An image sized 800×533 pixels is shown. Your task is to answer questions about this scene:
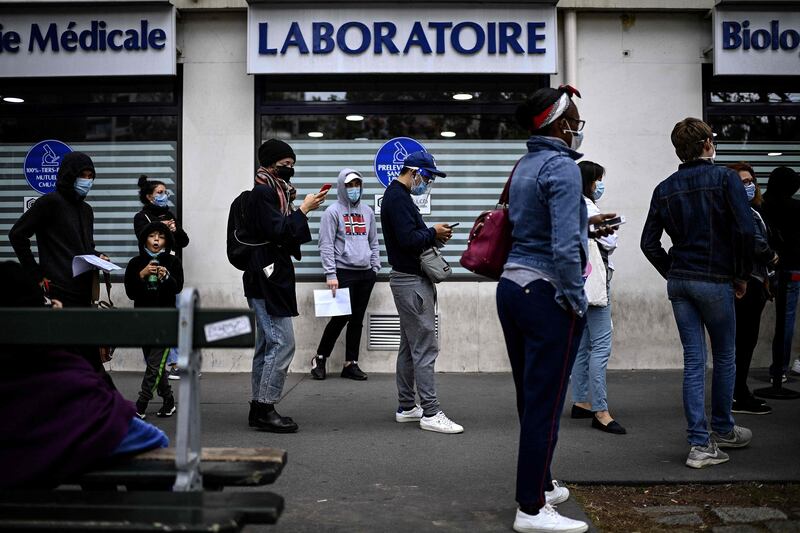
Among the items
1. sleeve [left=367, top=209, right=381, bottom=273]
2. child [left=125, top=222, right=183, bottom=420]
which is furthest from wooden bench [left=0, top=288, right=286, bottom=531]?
sleeve [left=367, top=209, right=381, bottom=273]

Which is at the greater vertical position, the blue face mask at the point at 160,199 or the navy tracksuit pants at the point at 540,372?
the blue face mask at the point at 160,199

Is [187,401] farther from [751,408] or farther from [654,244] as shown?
[751,408]

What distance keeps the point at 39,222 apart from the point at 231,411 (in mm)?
2219

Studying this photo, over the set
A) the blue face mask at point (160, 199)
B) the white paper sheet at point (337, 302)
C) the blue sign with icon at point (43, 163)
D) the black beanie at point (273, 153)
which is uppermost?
the blue sign with icon at point (43, 163)

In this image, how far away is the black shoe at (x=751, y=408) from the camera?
271 inches

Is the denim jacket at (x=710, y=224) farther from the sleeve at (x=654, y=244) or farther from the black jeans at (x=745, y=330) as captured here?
the black jeans at (x=745, y=330)

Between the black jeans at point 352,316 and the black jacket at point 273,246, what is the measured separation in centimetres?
275

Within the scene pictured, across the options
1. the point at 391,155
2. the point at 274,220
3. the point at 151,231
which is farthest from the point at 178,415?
the point at 391,155

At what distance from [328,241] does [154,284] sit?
8.08 feet

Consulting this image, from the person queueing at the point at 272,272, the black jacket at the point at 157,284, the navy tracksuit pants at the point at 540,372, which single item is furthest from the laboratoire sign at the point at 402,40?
the navy tracksuit pants at the point at 540,372

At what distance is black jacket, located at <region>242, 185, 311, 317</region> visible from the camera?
6.00 m

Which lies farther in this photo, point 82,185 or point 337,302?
point 337,302

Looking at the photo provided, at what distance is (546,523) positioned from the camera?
3975mm

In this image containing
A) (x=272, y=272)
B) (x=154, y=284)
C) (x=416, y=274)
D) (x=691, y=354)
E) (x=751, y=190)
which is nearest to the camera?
(x=691, y=354)
